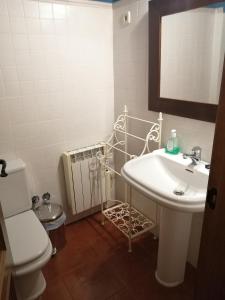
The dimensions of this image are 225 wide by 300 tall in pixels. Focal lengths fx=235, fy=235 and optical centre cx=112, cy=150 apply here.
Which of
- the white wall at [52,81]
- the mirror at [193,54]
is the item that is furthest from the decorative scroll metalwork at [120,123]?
the mirror at [193,54]

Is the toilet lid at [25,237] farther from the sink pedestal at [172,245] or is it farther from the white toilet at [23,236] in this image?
the sink pedestal at [172,245]

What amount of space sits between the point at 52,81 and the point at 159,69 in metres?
0.81

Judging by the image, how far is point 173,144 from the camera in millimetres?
1574

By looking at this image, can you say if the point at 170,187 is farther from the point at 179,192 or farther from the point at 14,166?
the point at 14,166

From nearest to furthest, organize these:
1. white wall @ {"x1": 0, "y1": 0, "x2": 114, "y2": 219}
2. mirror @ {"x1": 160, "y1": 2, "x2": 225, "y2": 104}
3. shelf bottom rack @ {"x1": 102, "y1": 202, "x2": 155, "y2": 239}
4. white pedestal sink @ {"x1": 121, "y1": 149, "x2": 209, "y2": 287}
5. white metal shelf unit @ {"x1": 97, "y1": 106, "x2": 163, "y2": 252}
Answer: mirror @ {"x1": 160, "y1": 2, "x2": 225, "y2": 104}, white pedestal sink @ {"x1": 121, "y1": 149, "x2": 209, "y2": 287}, white wall @ {"x1": 0, "y1": 0, "x2": 114, "y2": 219}, white metal shelf unit @ {"x1": 97, "y1": 106, "x2": 163, "y2": 252}, shelf bottom rack @ {"x1": 102, "y1": 202, "x2": 155, "y2": 239}

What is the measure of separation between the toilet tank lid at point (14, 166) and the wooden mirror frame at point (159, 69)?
1.04 meters

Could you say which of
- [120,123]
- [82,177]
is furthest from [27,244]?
[120,123]

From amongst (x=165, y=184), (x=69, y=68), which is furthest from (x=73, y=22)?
(x=165, y=184)

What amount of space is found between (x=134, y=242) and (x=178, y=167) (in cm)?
92

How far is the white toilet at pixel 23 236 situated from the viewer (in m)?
1.38

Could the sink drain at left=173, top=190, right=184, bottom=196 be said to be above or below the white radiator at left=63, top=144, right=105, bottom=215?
above

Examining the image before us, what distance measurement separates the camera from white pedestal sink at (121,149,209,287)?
4.44 ft

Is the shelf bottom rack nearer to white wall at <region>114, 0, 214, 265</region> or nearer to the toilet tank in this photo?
white wall at <region>114, 0, 214, 265</region>

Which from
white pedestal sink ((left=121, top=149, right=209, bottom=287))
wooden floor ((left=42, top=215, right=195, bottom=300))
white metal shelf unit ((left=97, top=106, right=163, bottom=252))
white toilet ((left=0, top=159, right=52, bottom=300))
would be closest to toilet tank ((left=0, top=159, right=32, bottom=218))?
white toilet ((left=0, top=159, right=52, bottom=300))
